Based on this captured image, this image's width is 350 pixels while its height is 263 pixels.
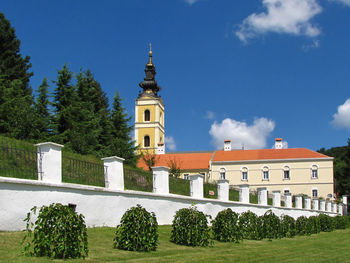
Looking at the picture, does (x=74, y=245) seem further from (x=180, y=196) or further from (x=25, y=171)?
(x=180, y=196)

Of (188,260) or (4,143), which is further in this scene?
(4,143)

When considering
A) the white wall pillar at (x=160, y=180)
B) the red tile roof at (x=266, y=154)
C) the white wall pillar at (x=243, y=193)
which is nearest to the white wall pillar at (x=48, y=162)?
the white wall pillar at (x=160, y=180)

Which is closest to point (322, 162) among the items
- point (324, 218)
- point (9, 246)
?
point (324, 218)

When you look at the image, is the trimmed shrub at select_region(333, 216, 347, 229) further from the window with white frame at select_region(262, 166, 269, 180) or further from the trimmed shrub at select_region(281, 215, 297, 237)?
the window with white frame at select_region(262, 166, 269, 180)

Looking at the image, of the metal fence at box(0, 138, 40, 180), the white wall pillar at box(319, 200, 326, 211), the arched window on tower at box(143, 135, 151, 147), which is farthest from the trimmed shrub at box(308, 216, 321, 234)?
the arched window on tower at box(143, 135, 151, 147)

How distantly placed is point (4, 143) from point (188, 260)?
9.90 metres

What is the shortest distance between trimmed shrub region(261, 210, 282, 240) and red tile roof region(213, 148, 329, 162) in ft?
168

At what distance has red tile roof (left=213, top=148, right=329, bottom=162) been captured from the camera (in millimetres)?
68025

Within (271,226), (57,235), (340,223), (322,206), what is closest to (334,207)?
(322,206)

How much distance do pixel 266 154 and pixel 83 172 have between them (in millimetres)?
58617

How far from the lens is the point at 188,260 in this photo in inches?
386

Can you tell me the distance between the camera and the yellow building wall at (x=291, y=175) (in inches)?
2611

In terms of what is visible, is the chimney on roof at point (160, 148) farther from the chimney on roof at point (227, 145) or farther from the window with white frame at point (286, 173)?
the window with white frame at point (286, 173)

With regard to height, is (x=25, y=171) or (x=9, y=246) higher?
(x=25, y=171)
